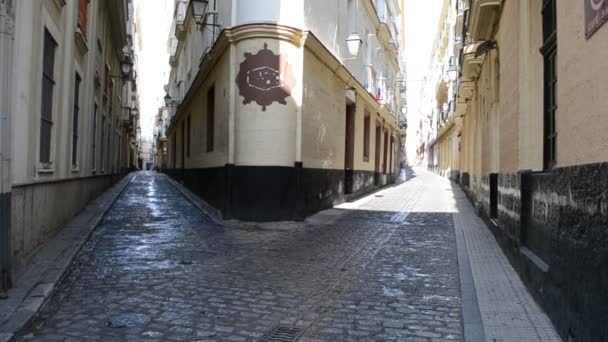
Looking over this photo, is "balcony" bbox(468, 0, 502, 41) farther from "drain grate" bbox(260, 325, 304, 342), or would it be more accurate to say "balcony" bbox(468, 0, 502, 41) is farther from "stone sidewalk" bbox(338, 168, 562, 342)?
"drain grate" bbox(260, 325, 304, 342)

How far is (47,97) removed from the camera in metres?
8.18

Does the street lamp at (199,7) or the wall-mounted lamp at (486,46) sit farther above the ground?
the street lamp at (199,7)

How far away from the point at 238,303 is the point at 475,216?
31.6ft

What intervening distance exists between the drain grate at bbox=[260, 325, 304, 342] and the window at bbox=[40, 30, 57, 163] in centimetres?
533

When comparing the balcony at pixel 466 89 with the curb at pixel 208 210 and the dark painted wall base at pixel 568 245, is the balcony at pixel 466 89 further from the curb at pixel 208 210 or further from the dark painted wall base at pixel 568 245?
the dark painted wall base at pixel 568 245

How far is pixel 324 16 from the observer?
14.3 meters

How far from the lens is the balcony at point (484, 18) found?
9.59 meters

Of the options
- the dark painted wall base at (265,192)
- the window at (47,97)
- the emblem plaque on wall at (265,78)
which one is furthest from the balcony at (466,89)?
the window at (47,97)

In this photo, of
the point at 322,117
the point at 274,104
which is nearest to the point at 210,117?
the point at 322,117

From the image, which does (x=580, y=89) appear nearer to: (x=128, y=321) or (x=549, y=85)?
(x=549, y=85)

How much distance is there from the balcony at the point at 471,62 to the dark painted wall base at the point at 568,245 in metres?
7.17

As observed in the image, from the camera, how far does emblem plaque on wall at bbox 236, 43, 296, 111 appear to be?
1194cm

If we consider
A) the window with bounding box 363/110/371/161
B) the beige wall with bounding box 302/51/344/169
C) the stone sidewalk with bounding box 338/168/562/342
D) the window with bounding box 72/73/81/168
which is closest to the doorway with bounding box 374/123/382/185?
the window with bounding box 363/110/371/161

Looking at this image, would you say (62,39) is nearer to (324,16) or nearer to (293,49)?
(293,49)
